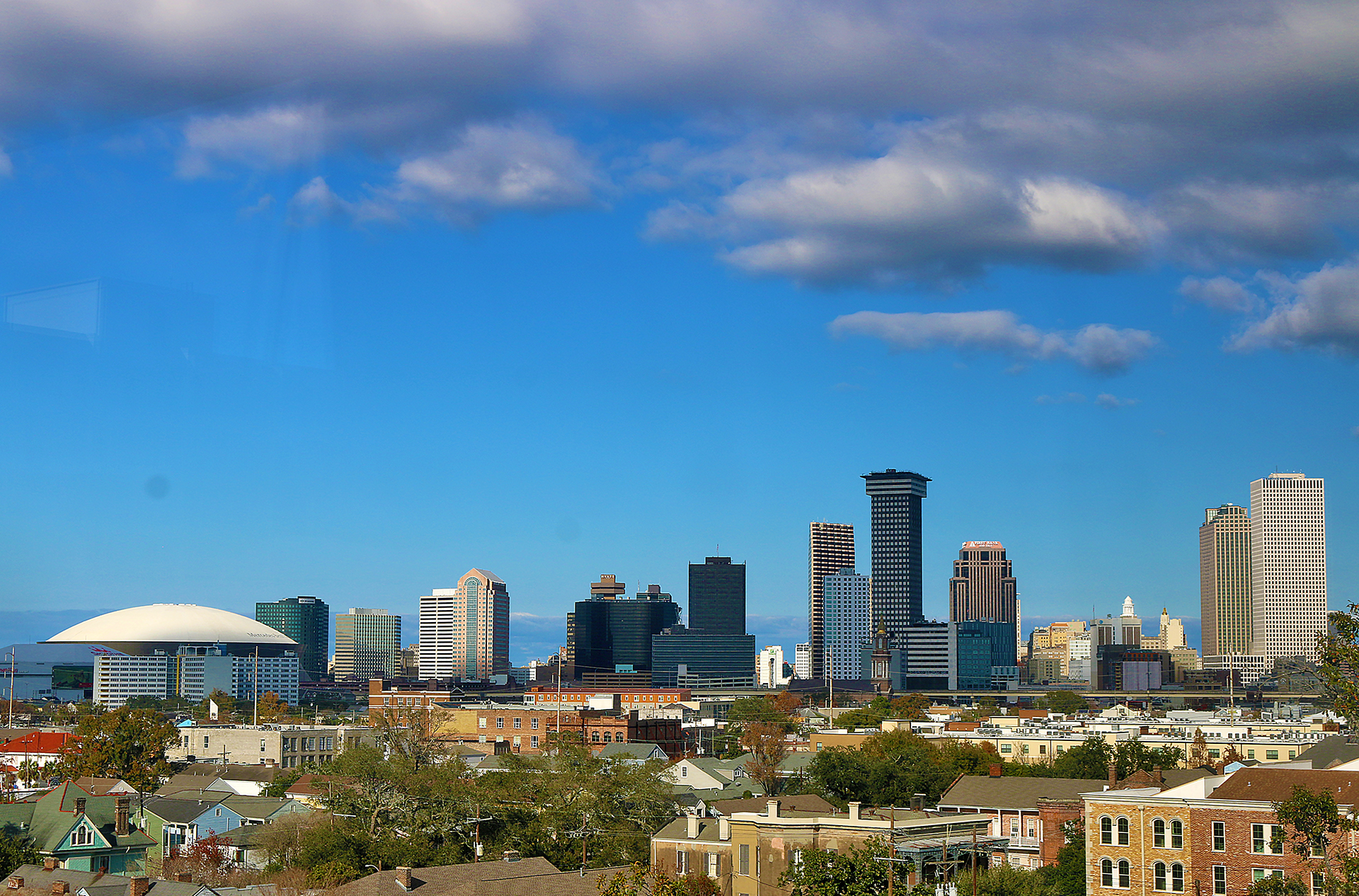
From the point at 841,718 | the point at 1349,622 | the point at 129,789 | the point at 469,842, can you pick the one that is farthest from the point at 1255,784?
the point at 841,718

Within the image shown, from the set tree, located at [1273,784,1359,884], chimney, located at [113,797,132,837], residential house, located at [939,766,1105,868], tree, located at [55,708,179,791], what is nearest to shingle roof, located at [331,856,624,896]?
residential house, located at [939,766,1105,868]

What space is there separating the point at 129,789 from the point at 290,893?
130ft

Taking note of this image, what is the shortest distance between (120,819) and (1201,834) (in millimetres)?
44380

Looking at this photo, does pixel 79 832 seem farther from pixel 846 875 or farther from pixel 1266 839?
pixel 1266 839

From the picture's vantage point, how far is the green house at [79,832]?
59094 millimetres

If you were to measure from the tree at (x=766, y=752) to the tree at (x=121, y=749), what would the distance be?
3467 cm

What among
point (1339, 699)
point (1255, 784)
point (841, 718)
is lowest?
point (841, 718)

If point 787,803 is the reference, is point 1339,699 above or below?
above

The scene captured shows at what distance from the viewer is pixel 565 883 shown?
4844 centimetres

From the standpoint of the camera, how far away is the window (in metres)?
44.4

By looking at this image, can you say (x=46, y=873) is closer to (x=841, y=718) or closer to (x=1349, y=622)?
(x=1349, y=622)

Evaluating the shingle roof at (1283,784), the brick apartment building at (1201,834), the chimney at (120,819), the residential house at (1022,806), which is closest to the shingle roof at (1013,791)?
the residential house at (1022,806)

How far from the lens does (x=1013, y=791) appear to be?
208ft

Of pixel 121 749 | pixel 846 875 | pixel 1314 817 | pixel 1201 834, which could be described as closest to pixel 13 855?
pixel 846 875
